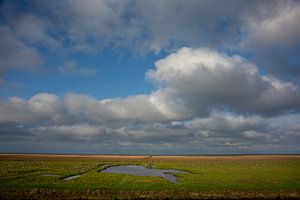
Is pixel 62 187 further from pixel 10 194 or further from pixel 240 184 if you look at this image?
pixel 240 184

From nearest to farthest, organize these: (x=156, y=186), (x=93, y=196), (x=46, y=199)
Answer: (x=46, y=199) < (x=93, y=196) < (x=156, y=186)

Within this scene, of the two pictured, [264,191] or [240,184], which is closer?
[264,191]

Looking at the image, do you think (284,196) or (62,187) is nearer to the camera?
(284,196)

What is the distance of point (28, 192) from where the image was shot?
32.0m

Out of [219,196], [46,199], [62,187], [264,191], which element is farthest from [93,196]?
[264,191]

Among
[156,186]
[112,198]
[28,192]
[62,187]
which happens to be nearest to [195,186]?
[156,186]

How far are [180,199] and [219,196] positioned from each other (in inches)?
211

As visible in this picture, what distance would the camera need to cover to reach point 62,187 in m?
36.4

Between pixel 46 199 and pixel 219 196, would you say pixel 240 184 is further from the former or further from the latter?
pixel 46 199

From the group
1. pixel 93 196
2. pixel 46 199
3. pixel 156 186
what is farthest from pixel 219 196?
pixel 46 199

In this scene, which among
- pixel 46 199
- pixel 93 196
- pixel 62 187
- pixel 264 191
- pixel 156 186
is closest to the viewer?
pixel 46 199

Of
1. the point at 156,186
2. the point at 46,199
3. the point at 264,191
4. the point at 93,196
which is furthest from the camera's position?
the point at 156,186

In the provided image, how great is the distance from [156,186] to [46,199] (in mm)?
16565

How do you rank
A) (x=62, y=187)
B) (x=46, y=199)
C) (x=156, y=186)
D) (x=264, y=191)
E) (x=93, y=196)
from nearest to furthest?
(x=46, y=199) < (x=93, y=196) < (x=264, y=191) < (x=62, y=187) < (x=156, y=186)
